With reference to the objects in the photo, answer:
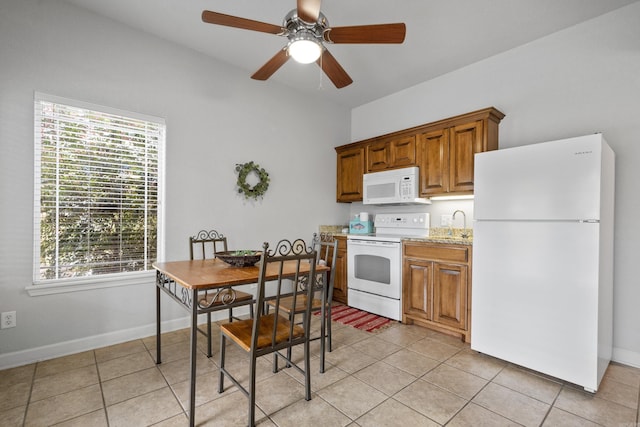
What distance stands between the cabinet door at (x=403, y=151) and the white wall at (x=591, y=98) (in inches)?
27.4

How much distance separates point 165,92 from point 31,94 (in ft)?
3.20

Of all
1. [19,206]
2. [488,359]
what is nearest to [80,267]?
[19,206]

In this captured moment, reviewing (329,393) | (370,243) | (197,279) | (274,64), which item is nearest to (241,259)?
(197,279)

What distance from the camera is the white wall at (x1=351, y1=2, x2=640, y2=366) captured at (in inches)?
94.9

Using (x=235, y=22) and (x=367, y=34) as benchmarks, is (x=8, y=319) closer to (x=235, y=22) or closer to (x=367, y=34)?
(x=235, y=22)

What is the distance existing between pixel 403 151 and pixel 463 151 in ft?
2.38

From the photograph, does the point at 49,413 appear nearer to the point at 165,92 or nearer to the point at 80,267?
the point at 80,267

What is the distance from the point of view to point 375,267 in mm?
3480

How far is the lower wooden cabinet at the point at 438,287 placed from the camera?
2752 millimetres

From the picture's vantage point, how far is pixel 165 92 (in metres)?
2.93

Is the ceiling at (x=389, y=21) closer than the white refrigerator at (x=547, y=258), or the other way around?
the white refrigerator at (x=547, y=258)

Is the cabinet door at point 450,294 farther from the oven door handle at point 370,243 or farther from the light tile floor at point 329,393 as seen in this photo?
the oven door handle at point 370,243

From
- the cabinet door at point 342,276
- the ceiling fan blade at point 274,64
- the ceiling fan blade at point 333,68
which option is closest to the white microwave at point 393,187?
the cabinet door at point 342,276

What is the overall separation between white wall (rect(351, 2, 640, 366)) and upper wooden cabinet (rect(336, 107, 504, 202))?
31 centimetres
